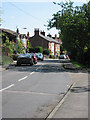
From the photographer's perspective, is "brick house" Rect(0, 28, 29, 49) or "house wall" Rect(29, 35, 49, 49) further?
"house wall" Rect(29, 35, 49, 49)

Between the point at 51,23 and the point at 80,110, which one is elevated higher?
the point at 51,23

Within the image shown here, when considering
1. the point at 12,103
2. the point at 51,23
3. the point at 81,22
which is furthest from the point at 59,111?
the point at 51,23

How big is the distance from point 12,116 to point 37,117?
596 mm

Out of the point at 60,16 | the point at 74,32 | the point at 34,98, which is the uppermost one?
the point at 60,16

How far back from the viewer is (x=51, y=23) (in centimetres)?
3528

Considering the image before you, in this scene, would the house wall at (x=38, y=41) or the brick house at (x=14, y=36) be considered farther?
the house wall at (x=38, y=41)

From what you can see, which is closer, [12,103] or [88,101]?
[12,103]

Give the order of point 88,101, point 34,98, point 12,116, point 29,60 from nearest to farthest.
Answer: point 12,116
point 88,101
point 34,98
point 29,60

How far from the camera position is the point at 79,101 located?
7.98 meters

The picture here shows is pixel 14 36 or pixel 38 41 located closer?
pixel 14 36

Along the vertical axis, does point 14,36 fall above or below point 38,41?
above

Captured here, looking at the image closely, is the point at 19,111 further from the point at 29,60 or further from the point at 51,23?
the point at 51,23

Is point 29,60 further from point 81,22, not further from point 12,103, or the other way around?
point 12,103

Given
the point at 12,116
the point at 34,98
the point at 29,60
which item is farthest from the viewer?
the point at 29,60
